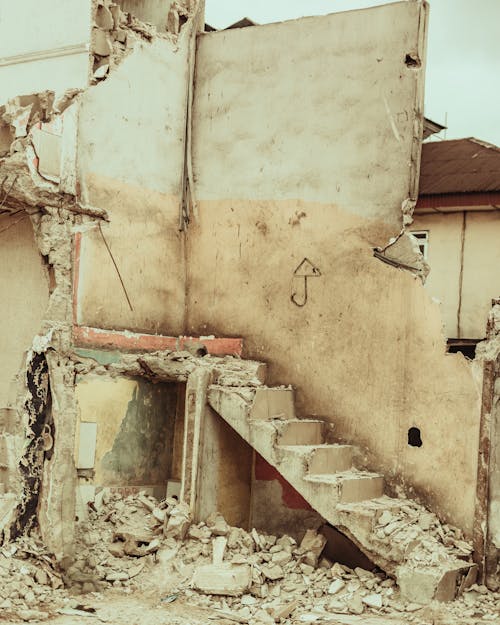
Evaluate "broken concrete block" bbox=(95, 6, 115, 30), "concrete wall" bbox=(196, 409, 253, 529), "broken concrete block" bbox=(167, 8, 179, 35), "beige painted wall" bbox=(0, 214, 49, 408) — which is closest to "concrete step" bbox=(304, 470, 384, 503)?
"concrete wall" bbox=(196, 409, 253, 529)

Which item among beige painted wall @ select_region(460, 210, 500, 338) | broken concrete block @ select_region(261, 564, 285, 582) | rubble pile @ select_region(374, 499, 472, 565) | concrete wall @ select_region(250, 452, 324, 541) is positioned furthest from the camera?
beige painted wall @ select_region(460, 210, 500, 338)

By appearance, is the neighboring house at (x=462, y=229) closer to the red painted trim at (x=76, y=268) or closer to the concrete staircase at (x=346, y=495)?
the concrete staircase at (x=346, y=495)

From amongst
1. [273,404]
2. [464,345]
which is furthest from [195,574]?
[464,345]

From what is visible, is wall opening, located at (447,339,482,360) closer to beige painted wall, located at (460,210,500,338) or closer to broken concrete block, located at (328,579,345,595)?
beige painted wall, located at (460,210,500,338)

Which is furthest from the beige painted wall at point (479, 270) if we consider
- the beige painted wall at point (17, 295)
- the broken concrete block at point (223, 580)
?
the beige painted wall at point (17, 295)

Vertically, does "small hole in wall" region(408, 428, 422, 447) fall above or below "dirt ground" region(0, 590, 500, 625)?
above

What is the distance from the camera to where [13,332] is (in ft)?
36.0

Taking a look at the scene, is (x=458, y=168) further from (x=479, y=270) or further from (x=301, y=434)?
(x=301, y=434)

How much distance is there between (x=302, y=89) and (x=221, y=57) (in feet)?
4.19

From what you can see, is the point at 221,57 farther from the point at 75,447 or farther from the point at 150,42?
the point at 75,447

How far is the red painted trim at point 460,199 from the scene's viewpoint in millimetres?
12350

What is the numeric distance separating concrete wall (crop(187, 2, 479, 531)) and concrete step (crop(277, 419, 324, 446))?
0.74 feet

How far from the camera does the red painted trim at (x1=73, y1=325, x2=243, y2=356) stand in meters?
10.5

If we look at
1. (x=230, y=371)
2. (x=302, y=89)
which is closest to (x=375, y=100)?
(x=302, y=89)
